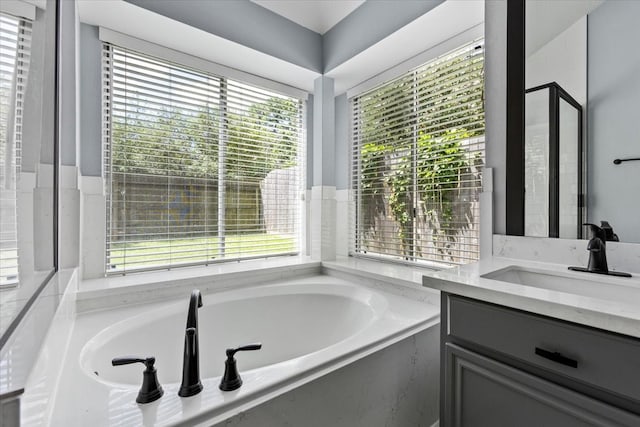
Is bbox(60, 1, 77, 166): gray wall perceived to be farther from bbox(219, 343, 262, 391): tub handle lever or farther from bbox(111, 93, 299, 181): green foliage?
bbox(219, 343, 262, 391): tub handle lever

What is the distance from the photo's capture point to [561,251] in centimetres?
131

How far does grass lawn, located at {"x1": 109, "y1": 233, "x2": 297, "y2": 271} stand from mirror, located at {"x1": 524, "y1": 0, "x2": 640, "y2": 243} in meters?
1.80

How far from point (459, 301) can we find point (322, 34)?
2371mm

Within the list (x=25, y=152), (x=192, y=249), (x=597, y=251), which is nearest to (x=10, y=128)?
(x=25, y=152)

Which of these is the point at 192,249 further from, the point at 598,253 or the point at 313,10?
the point at 598,253

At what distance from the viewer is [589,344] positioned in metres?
0.76

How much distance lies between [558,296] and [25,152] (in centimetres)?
153

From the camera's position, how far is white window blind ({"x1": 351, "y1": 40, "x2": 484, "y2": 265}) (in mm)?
1844

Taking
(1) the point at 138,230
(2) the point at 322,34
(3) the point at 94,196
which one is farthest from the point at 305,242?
(2) the point at 322,34

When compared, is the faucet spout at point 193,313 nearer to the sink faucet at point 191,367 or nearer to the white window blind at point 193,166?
the sink faucet at point 191,367

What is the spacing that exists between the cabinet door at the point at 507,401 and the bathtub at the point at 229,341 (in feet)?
0.96

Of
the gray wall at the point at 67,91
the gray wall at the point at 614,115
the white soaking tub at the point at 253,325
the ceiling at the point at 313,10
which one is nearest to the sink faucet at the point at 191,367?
the white soaking tub at the point at 253,325

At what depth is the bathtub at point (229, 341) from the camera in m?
0.81

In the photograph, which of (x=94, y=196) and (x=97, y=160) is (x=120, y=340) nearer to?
(x=94, y=196)
